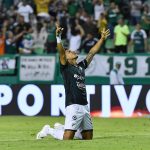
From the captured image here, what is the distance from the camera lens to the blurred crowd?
28.9 meters

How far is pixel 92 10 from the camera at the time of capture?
104 feet

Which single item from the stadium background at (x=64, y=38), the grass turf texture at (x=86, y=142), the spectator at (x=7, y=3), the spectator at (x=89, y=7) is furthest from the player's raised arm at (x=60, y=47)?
the spectator at (x=7, y=3)

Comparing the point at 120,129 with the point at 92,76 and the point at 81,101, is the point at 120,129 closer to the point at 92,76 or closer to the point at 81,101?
the point at 81,101

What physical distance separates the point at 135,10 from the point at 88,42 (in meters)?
4.09

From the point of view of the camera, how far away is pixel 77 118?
1488 centimetres

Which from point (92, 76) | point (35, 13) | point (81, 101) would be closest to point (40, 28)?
point (35, 13)

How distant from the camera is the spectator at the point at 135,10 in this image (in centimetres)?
3138

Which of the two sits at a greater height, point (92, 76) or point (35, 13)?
point (35, 13)

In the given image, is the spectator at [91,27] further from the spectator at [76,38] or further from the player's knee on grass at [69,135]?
the player's knee on grass at [69,135]

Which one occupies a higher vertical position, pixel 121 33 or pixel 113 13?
pixel 113 13

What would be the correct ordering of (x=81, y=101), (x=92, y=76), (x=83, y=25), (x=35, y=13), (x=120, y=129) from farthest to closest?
(x=35, y=13), (x=83, y=25), (x=92, y=76), (x=120, y=129), (x=81, y=101)

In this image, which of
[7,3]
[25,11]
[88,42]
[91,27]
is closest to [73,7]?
[25,11]

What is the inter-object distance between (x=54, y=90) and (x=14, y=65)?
6.55 m

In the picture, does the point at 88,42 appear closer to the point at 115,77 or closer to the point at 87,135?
the point at 115,77
